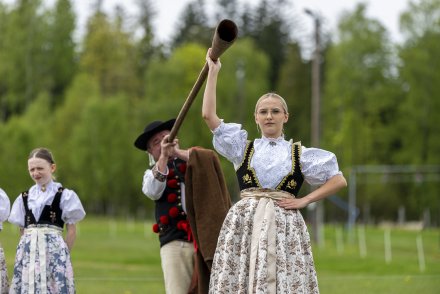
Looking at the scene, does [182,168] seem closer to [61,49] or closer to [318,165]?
[318,165]

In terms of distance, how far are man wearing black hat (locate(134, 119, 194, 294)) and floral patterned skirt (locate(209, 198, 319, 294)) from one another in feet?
3.16

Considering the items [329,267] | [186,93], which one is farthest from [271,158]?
[186,93]

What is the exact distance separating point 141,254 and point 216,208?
52.2ft

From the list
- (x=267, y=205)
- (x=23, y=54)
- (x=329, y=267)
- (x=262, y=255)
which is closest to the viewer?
(x=262, y=255)

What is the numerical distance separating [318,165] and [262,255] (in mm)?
677

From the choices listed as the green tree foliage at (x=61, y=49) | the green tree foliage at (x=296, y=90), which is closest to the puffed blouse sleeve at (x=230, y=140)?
the green tree foliage at (x=296, y=90)

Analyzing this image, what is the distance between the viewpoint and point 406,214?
165 ft

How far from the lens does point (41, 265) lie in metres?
7.12

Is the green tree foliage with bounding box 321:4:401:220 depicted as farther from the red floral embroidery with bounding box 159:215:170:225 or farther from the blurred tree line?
the red floral embroidery with bounding box 159:215:170:225

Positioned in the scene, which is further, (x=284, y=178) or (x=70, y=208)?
(x=70, y=208)

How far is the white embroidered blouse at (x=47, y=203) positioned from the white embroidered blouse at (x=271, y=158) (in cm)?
156

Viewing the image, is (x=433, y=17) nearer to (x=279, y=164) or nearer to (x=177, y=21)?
(x=177, y=21)

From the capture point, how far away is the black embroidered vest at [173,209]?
7105 mm

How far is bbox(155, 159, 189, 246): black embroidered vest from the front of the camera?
7.11 m
